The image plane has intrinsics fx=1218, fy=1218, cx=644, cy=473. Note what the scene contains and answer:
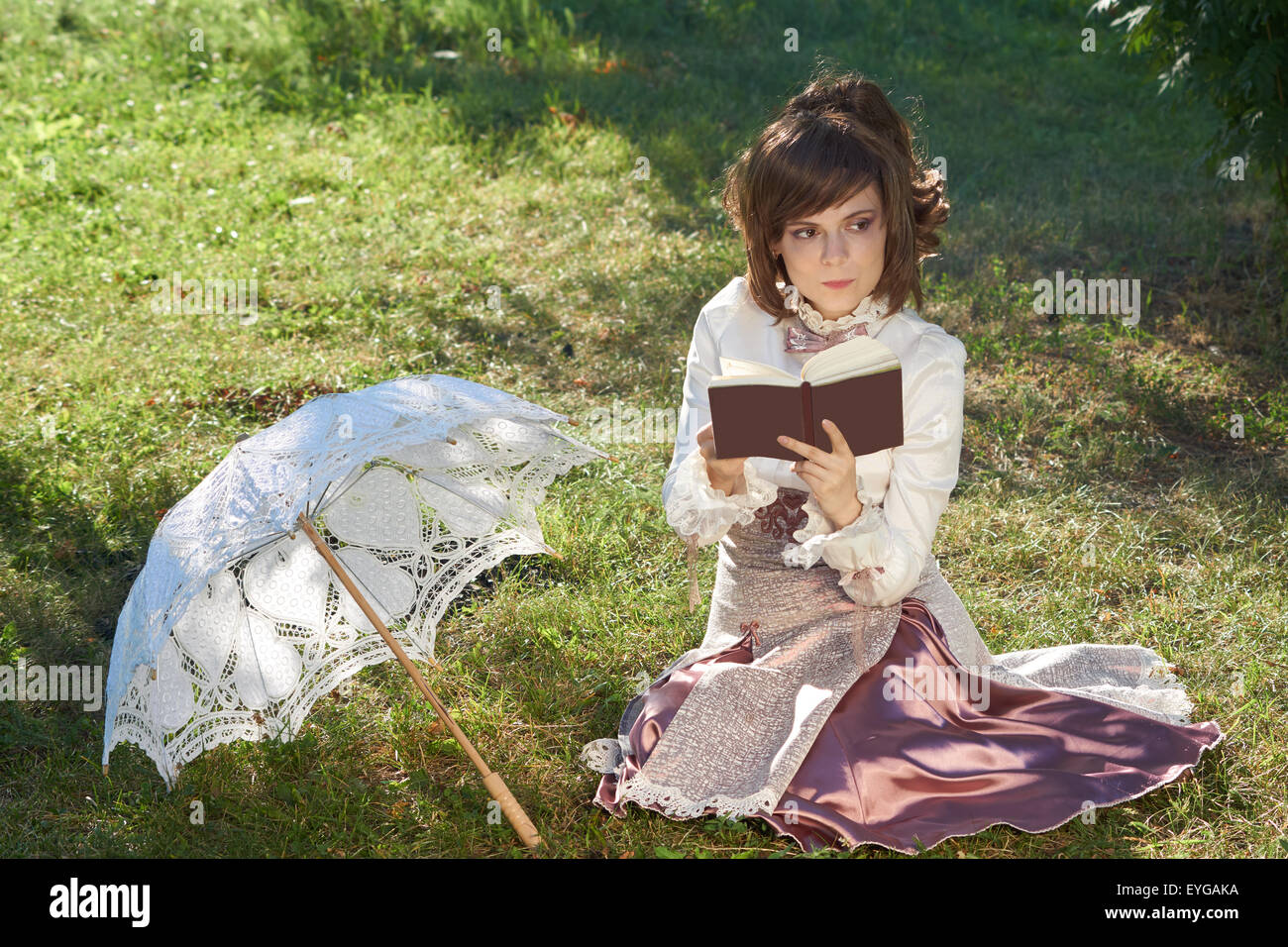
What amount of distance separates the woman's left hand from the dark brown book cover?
16 millimetres

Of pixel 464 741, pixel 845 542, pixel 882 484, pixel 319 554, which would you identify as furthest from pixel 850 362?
pixel 319 554

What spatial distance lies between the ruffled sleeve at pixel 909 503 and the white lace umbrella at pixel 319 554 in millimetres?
849

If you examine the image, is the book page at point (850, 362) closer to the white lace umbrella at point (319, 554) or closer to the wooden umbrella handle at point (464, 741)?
the white lace umbrella at point (319, 554)

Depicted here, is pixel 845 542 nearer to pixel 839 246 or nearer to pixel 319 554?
pixel 839 246

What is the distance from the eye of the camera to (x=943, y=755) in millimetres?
3119

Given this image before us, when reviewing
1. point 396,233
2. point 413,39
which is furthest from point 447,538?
point 413,39

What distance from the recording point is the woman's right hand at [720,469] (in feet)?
10.00

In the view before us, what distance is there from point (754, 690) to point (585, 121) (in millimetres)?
5766

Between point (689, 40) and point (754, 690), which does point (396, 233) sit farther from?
point (754, 690)

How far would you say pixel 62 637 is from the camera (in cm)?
411

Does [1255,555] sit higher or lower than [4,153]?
lower

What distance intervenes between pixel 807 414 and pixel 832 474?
0.58 ft

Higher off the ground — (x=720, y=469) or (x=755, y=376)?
(x=755, y=376)
